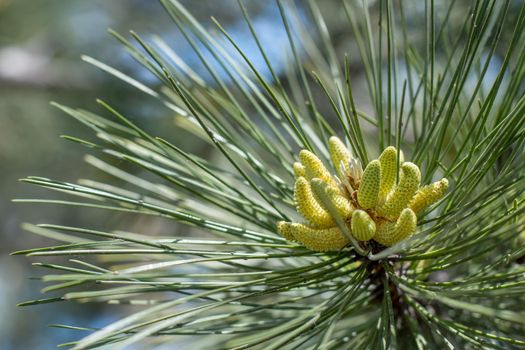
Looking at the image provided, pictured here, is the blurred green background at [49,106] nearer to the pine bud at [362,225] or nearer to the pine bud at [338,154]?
the pine bud at [338,154]

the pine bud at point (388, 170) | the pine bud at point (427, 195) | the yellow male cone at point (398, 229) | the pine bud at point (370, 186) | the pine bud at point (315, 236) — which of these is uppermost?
the pine bud at point (388, 170)

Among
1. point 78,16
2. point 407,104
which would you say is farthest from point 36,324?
point 407,104

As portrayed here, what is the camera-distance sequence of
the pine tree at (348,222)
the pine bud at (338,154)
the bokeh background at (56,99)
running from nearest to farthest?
1. the pine tree at (348,222)
2. the pine bud at (338,154)
3. the bokeh background at (56,99)

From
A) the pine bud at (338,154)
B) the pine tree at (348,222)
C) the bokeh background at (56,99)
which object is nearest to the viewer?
the pine tree at (348,222)

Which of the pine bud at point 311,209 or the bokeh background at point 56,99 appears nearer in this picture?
the pine bud at point 311,209

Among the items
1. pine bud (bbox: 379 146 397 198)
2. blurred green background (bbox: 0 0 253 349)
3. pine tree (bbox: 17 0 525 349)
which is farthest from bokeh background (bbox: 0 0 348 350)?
pine bud (bbox: 379 146 397 198)

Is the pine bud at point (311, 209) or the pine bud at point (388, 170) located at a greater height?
the pine bud at point (388, 170)

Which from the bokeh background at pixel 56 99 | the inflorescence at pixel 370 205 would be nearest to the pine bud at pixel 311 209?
the inflorescence at pixel 370 205

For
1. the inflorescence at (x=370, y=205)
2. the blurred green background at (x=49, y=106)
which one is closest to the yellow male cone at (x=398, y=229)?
the inflorescence at (x=370, y=205)

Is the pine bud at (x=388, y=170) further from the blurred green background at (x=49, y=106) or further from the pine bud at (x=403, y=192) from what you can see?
the blurred green background at (x=49, y=106)

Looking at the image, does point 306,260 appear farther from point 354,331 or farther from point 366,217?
point 366,217
